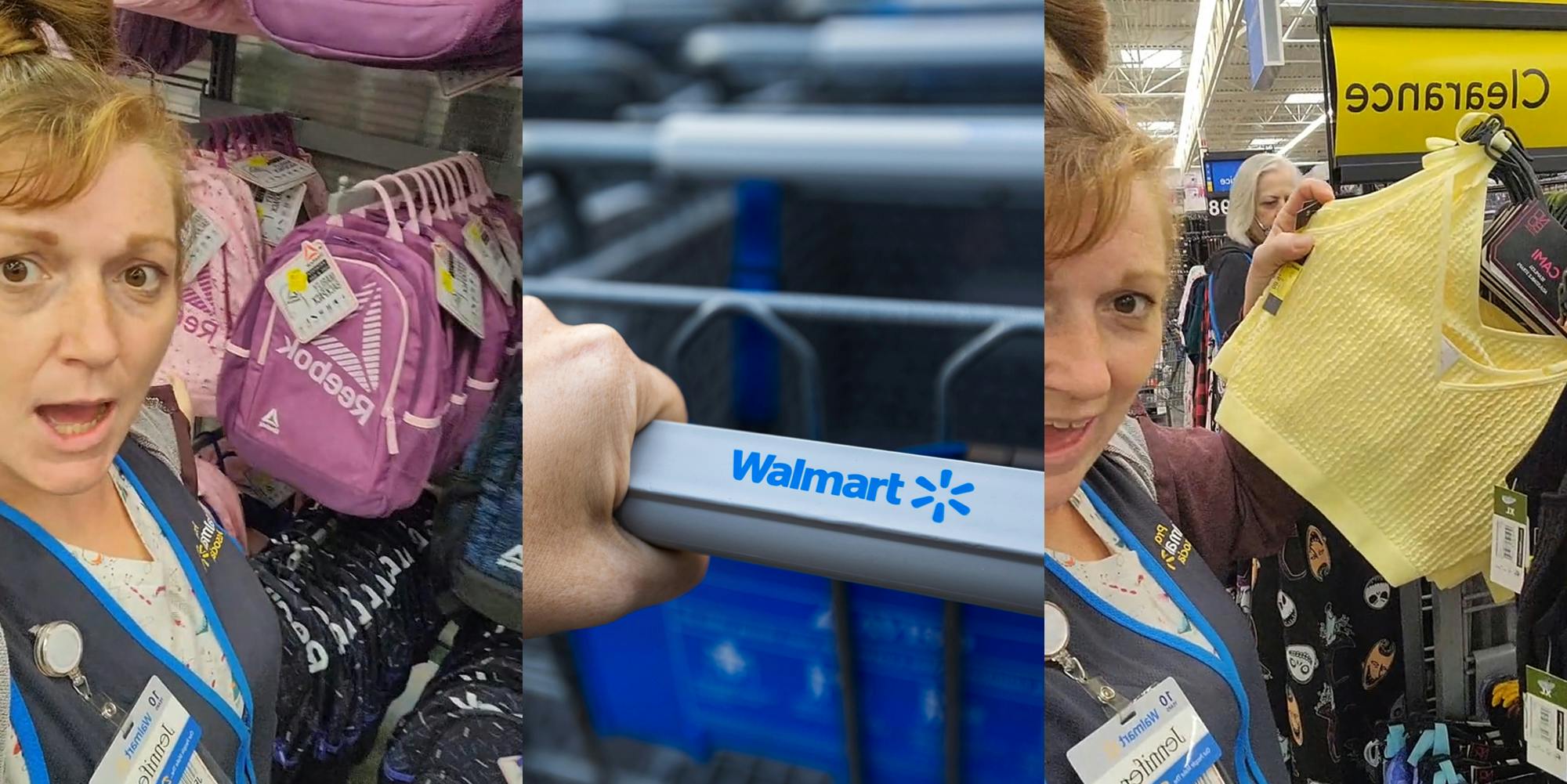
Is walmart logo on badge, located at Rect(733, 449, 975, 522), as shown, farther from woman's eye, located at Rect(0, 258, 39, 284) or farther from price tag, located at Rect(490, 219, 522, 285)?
woman's eye, located at Rect(0, 258, 39, 284)

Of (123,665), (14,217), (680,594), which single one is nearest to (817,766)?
(680,594)

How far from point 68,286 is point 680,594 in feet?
2.06

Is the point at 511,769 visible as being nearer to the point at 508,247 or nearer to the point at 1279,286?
the point at 508,247

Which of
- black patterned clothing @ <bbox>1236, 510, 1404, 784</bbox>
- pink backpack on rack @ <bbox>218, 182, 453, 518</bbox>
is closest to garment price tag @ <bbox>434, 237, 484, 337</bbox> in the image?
pink backpack on rack @ <bbox>218, 182, 453, 518</bbox>

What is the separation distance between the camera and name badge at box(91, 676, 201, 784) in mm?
999

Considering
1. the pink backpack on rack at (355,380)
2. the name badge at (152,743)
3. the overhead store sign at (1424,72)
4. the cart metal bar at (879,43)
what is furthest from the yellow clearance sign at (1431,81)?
the name badge at (152,743)

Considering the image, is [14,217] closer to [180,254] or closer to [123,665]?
[180,254]

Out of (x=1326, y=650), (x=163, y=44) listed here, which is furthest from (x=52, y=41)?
(x=1326, y=650)

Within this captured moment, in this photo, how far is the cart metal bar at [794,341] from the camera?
2.50 feet

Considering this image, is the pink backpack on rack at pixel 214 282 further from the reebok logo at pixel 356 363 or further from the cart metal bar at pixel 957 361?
the cart metal bar at pixel 957 361

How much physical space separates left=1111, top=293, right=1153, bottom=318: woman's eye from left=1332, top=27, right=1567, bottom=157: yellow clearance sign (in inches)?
12.3

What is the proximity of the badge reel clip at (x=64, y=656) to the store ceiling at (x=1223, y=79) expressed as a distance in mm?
1056

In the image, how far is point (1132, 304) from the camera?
843 millimetres

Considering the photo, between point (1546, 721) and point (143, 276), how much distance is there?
1437 mm
